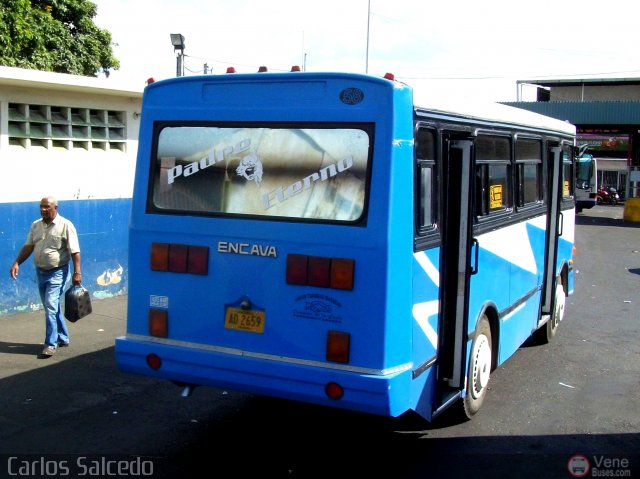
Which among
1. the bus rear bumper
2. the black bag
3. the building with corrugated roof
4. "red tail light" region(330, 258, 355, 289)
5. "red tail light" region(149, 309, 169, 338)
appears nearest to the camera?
the bus rear bumper

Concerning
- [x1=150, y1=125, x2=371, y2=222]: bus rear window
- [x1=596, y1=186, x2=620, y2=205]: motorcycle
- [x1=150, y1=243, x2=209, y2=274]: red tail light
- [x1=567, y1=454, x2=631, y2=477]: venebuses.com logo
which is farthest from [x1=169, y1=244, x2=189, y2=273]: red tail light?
[x1=596, y1=186, x2=620, y2=205]: motorcycle

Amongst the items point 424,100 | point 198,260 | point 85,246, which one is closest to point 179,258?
point 198,260

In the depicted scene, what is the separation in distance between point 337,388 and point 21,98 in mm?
7426

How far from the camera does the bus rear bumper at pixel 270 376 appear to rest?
4.73 meters

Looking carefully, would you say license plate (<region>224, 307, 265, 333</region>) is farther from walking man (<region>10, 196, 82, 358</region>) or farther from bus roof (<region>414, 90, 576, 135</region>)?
walking man (<region>10, 196, 82, 358</region>)

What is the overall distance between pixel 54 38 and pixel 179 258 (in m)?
18.4

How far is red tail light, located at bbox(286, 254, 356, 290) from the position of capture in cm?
484

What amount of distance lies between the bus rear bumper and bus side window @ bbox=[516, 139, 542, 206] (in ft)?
10.7

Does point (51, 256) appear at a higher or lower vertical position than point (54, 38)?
lower

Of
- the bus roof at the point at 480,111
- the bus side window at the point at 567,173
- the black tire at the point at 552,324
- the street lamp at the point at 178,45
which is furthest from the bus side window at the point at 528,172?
the street lamp at the point at 178,45

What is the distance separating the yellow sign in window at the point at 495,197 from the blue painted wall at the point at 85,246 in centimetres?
648

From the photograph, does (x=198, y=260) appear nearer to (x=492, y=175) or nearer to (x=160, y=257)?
(x=160, y=257)

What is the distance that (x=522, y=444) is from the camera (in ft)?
19.9

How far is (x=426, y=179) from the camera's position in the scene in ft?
17.1
